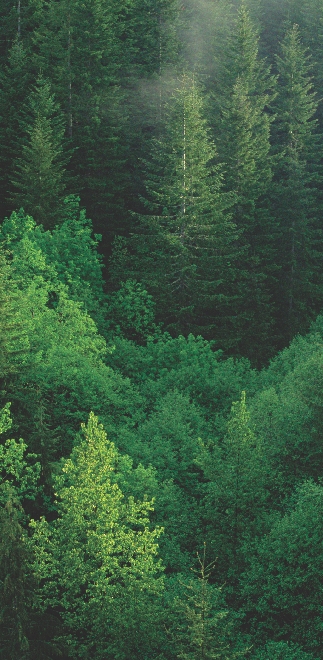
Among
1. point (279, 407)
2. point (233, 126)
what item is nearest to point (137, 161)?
point (233, 126)

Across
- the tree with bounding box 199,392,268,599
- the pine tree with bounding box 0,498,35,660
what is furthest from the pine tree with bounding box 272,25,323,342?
the pine tree with bounding box 0,498,35,660

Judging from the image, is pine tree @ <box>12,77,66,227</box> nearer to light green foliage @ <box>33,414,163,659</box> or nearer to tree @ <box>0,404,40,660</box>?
light green foliage @ <box>33,414,163,659</box>

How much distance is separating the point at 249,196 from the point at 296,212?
3.15 metres

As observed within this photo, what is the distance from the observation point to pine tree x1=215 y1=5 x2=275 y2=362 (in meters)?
40.9

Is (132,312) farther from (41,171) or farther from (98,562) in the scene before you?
(98,562)

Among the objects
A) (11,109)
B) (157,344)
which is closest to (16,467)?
(157,344)

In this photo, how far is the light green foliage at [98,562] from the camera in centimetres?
2281

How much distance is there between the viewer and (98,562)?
77.7 ft

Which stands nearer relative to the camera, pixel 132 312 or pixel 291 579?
→ pixel 291 579

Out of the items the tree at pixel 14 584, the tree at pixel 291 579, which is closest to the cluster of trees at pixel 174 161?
the tree at pixel 291 579

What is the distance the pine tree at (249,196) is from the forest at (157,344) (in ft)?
0.42

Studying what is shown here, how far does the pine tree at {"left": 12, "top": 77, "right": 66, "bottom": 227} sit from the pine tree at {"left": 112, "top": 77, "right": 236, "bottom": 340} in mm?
4390

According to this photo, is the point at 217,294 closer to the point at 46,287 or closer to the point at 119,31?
the point at 46,287

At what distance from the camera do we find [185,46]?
171ft
